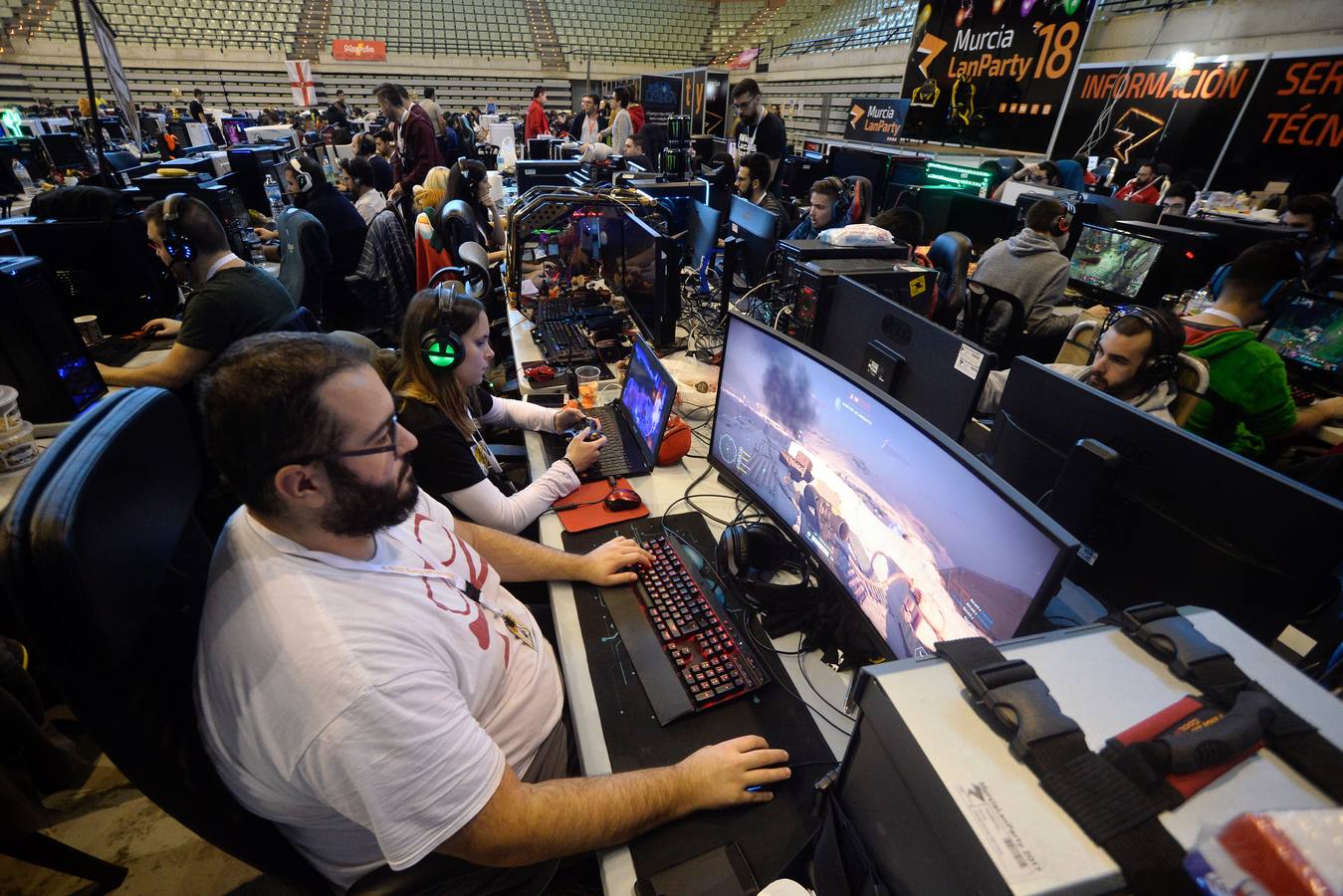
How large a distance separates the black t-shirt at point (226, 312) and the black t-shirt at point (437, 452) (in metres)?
1.44

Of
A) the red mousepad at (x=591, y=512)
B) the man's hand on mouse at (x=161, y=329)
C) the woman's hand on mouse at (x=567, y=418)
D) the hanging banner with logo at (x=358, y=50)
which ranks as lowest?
the man's hand on mouse at (x=161, y=329)

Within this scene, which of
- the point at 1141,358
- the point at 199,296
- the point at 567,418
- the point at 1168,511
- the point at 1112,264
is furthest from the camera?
the point at 1112,264

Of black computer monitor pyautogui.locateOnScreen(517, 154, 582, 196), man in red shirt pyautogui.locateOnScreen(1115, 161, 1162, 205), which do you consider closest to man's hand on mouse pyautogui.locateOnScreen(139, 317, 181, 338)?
black computer monitor pyautogui.locateOnScreen(517, 154, 582, 196)

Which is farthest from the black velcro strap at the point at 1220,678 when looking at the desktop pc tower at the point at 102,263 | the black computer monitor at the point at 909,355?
the desktop pc tower at the point at 102,263

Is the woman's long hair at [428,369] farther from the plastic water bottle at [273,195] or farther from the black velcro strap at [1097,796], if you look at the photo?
the plastic water bottle at [273,195]

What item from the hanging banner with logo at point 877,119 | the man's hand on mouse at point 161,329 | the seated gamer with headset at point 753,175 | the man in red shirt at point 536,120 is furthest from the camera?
the hanging banner with logo at point 877,119

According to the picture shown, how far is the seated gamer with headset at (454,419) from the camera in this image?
61.8 inches

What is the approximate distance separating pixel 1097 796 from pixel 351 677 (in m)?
0.87

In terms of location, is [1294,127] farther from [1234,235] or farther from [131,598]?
[131,598]

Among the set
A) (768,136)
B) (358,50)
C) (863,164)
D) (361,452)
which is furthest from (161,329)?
(358,50)

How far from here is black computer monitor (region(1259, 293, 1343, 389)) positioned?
8.72ft

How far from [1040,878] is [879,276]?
A: 182 centimetres

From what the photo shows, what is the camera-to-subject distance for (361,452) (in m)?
0.93

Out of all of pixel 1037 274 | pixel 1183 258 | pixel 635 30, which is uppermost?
pixel 635 30
